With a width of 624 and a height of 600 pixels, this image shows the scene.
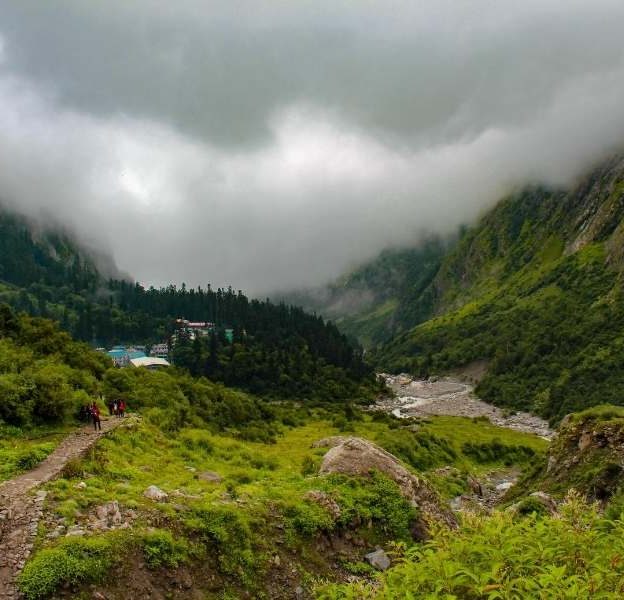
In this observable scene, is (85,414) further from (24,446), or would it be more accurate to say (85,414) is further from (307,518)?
(307,518)

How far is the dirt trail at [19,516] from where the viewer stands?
14344 millimetres

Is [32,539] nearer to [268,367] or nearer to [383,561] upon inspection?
[383,561]

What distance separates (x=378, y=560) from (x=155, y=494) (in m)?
9.43

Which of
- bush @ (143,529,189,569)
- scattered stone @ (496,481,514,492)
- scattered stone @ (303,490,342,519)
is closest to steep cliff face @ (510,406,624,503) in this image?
scattered stone @ (496,481,514,492)

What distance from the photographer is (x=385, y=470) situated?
26359mm

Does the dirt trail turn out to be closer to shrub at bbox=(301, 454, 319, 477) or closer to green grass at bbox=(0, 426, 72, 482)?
green grass at bbox=(0, 426, 72, 482)

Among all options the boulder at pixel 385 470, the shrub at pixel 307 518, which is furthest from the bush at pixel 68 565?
the boulder at pixel 385 470

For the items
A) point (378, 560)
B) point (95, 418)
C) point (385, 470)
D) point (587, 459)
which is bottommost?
point (378, 560)

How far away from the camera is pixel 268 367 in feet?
467

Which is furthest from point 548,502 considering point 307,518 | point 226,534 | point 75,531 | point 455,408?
point 455,408

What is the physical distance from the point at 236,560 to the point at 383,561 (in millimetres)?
6529

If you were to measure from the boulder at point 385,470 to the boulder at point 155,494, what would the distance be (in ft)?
27.8

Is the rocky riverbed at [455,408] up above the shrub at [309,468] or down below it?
above

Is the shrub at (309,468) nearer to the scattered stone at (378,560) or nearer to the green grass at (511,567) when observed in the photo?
the scattered stone at (378,560)
